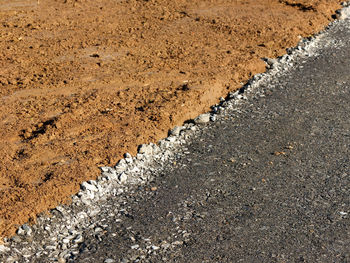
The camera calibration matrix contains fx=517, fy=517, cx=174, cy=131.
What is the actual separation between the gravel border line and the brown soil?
0.43 ft

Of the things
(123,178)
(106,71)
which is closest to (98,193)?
(123,178)

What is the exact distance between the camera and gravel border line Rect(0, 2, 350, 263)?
4.57 m

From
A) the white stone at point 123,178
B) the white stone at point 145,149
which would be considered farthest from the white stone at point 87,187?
the white stone at point 145,149

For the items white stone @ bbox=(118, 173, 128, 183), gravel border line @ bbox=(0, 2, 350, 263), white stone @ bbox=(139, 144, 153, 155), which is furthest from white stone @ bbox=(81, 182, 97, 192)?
white stone @ bbox=(139, 144, 153, 155)

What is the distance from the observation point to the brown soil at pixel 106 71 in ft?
18.5

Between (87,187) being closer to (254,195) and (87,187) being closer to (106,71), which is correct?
(254,195)

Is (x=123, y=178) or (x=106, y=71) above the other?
(x=106, y=71)

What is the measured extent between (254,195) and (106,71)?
11.3 feet

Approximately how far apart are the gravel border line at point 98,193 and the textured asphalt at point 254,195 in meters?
0.13

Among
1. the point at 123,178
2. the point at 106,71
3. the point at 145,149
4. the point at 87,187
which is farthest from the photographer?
the point at 106,71

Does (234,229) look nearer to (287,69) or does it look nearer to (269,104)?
(269,104)

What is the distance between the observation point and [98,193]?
527 cm

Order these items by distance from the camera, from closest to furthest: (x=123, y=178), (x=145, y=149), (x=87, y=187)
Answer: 1. (x=87, y=187)
2. (x=123, y=178)
3. (x=145, y=149)

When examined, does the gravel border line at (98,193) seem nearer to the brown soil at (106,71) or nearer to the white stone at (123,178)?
the white stone at (123,178)
